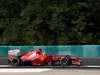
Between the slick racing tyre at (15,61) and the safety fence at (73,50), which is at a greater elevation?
the safety fence at (73,50)

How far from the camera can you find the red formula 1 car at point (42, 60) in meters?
17.8

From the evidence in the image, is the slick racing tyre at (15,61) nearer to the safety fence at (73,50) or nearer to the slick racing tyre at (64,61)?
the safety fence at (73,50)

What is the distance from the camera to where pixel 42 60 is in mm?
18000

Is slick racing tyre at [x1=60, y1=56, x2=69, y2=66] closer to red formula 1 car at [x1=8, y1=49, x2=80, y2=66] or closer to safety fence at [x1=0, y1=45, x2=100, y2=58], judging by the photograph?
red formula 1 car at [x1=8, y1=49, x2=80, y2=66]

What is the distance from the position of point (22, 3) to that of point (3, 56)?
10.7 m

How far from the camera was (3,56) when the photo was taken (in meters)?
19.0

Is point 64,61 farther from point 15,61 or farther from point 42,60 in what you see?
point 15,61

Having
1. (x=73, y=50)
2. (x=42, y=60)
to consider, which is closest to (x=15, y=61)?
(x=42, y=60)

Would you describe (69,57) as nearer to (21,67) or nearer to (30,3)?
(21,67)

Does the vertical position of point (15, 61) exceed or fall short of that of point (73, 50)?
it falls short

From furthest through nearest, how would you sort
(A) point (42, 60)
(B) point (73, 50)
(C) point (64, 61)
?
(B) point (73, 50) < (A) point (42, 60) < (C) point (64, 61)

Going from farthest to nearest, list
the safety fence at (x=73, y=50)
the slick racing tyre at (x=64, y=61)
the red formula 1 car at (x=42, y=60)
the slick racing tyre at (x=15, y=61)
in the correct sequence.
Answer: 1. the safety fence at (x=73, y=50)
2. the slick racing tyre at (x=15, y=61)
3. the red formula 1 car at (x=42, y=60)
4. the slick racing tyre at (x=64, y=61)

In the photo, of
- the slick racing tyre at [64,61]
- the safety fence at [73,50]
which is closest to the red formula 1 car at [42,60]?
the slick racing tyre at [64,61]

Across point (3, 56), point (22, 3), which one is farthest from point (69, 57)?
point (22, 3)
